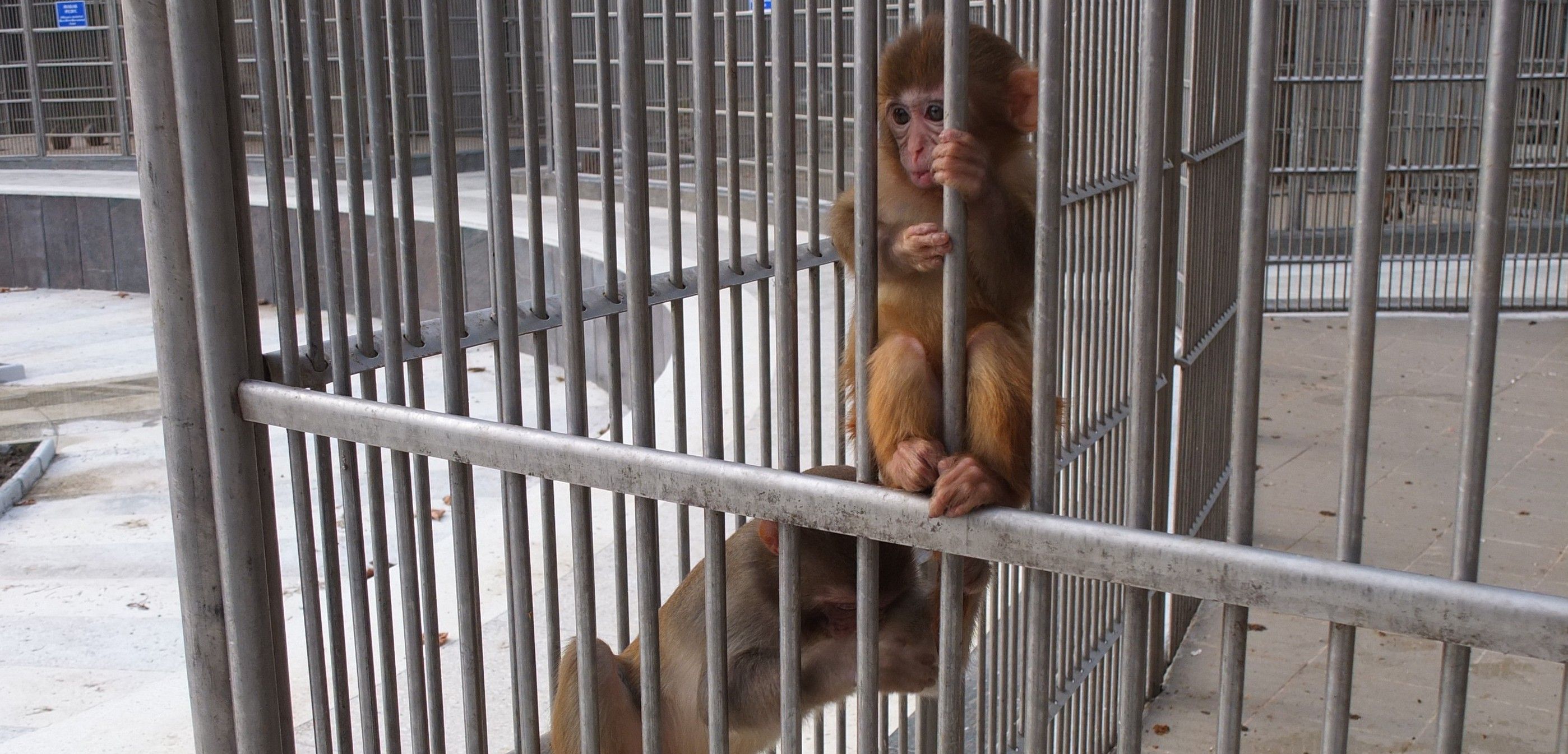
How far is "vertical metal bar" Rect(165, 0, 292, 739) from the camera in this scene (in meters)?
1.76

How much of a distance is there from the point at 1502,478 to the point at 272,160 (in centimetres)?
597

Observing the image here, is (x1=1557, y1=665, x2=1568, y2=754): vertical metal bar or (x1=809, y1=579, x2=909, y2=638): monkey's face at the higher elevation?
(x1=1557, y1=665, x2=1568, y2=754): vertical metal bar

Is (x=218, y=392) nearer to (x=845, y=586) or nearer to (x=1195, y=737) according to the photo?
(x=845, y=586)

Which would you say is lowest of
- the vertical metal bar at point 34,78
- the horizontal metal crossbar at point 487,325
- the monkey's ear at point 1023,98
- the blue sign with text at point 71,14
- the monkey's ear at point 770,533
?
the monkey's ear at point 770,533

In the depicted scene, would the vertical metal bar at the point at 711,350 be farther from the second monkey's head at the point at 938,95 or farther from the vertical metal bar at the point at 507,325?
the second monkey's head at the point at 938,95

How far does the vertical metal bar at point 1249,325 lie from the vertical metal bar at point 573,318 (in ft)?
2.46

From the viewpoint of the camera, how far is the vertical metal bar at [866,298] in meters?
1.36

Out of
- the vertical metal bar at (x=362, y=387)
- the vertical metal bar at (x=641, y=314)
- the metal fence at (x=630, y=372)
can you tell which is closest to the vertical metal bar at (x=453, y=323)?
the metal fence at (x=630, y=372)

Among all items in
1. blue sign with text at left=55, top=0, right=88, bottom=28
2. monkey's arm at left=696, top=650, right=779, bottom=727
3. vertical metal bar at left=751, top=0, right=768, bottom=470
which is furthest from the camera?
blue sign with text at left=55, top=0, right=88, bottom=28

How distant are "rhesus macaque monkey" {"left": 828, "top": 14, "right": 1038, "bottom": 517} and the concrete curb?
18.9 ft

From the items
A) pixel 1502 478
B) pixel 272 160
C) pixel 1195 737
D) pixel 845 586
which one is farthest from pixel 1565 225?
pixel 272 160

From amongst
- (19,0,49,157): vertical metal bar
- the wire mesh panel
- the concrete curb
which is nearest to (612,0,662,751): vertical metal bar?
the concrete curb

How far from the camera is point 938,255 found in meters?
1.63

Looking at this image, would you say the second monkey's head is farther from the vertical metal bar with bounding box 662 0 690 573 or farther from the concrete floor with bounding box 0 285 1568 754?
the concrete floor with bounding box 0 285 1568 754
